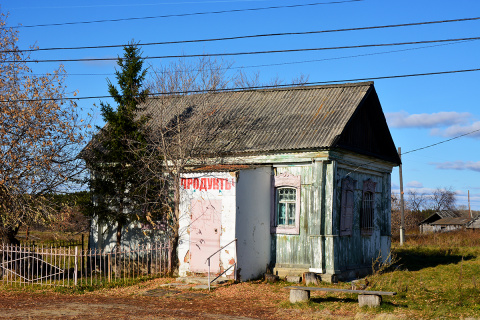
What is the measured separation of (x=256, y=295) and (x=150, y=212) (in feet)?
16.0

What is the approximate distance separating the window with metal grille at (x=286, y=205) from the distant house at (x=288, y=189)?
31mm

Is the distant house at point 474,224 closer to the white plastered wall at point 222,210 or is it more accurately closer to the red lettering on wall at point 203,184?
the white plastered wall at point 222,210

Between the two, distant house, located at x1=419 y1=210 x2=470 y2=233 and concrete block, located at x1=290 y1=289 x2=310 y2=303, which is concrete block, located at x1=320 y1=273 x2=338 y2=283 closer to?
concrete block, located at x1=290 y1=289 x2=310 y2=303

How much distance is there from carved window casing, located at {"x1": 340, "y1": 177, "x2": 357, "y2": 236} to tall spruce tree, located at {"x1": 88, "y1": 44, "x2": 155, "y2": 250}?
19.6 feet

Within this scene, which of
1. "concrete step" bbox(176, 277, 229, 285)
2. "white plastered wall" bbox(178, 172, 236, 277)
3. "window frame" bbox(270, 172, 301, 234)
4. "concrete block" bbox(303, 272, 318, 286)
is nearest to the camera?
"concrete step" bbox(176, 277, 229, 285)

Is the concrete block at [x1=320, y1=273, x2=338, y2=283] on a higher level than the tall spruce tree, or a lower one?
lower

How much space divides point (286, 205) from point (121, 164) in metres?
5.28

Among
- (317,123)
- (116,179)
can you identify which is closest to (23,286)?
(116,179)

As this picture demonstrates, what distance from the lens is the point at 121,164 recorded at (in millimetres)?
17141

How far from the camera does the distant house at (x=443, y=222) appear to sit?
211 ft

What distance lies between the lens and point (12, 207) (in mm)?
16594

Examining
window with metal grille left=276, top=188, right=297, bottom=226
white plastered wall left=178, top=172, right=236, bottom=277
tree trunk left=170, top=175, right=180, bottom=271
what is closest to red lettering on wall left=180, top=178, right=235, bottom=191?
white plastered wall left=178, top=172, right=236, bottom=277

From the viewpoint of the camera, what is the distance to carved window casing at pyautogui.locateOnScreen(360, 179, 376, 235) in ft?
61.1

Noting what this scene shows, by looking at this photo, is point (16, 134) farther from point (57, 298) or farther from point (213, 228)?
point (213, 228)
